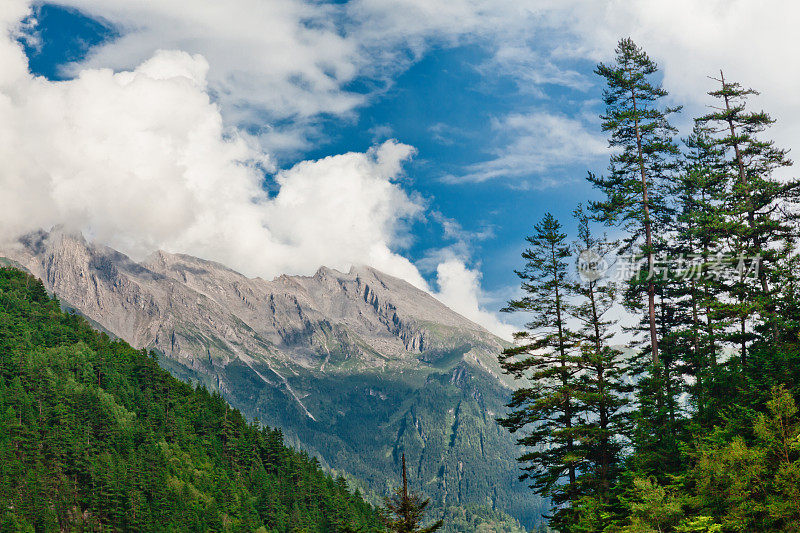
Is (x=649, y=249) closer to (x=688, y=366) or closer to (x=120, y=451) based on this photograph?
(x=688, y=366)

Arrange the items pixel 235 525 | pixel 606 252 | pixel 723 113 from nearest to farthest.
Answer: pixel 606 252 < pixel 723 113 < pixel 235 525

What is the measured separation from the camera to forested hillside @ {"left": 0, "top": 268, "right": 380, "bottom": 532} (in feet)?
361

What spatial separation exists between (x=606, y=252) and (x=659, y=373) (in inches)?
382

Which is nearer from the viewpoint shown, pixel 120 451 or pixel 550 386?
pixel 550 386

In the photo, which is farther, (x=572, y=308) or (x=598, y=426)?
(x=572, y=308)

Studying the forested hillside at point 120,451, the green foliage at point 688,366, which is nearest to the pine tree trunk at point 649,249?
the green foliage at point 688,366

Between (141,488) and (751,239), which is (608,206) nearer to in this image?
(751,239)

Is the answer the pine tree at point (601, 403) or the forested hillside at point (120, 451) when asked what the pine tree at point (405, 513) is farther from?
the forested hillside at point (120, 451)

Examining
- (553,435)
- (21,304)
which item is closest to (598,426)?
(553,435)

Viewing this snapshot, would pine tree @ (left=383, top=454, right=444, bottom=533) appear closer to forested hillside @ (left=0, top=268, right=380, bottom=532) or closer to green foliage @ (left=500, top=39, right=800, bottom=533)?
green foliage @ (left=500, top=39, right=800, bottom=533)

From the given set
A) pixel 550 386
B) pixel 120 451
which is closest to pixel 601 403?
pixel 550 386

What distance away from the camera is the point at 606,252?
4366 cm

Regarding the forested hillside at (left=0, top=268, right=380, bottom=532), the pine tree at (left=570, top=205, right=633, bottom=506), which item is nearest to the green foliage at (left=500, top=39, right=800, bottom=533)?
the pine tree at (left=570, top=205, right=633, bottom=506)

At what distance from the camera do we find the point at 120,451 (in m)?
132
